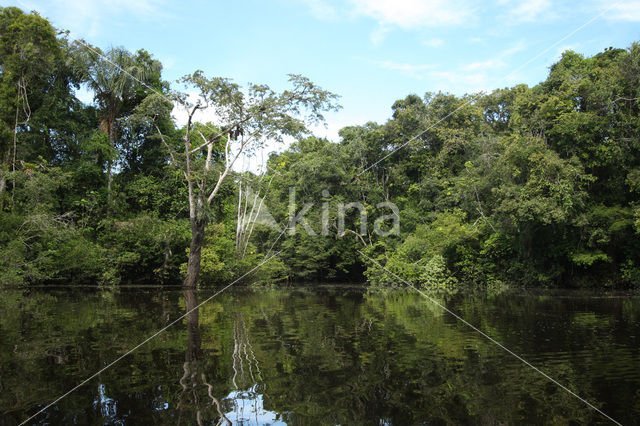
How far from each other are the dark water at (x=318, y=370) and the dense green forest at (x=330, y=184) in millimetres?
9325

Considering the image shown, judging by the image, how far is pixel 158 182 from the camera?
2559 centimetres

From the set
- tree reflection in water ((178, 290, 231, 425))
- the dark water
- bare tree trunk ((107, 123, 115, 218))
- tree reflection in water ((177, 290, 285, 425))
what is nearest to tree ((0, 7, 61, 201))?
bare tree trunk ((107, 123, 115, 218))

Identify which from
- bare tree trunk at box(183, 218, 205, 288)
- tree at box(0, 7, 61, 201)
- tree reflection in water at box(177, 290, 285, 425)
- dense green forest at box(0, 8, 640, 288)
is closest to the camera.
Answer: tree reflection in water at box(177, 290, 285, 425)

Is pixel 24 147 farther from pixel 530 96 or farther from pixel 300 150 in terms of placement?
pixel 530 96

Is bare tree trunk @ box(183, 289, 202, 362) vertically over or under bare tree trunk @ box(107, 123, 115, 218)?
under

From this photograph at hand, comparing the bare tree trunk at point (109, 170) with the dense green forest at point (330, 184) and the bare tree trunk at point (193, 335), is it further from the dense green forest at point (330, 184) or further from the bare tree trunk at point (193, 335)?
the bare tree trunk at point (193, 335)

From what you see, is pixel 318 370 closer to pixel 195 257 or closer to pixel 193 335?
pixel 193 335

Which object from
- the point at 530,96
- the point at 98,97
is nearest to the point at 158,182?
the point at 98,97

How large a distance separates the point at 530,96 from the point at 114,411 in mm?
19503

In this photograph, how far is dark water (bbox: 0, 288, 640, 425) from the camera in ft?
12.7

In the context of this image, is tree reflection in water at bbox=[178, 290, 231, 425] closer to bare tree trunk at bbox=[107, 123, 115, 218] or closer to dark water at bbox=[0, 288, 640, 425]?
dark water at bbox=[0, 288, 640, 425]

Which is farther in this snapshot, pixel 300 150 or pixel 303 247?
pixel 300 150

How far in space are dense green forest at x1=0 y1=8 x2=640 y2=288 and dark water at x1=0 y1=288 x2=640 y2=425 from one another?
9.33 metres

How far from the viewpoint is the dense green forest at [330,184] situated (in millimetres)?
17047
